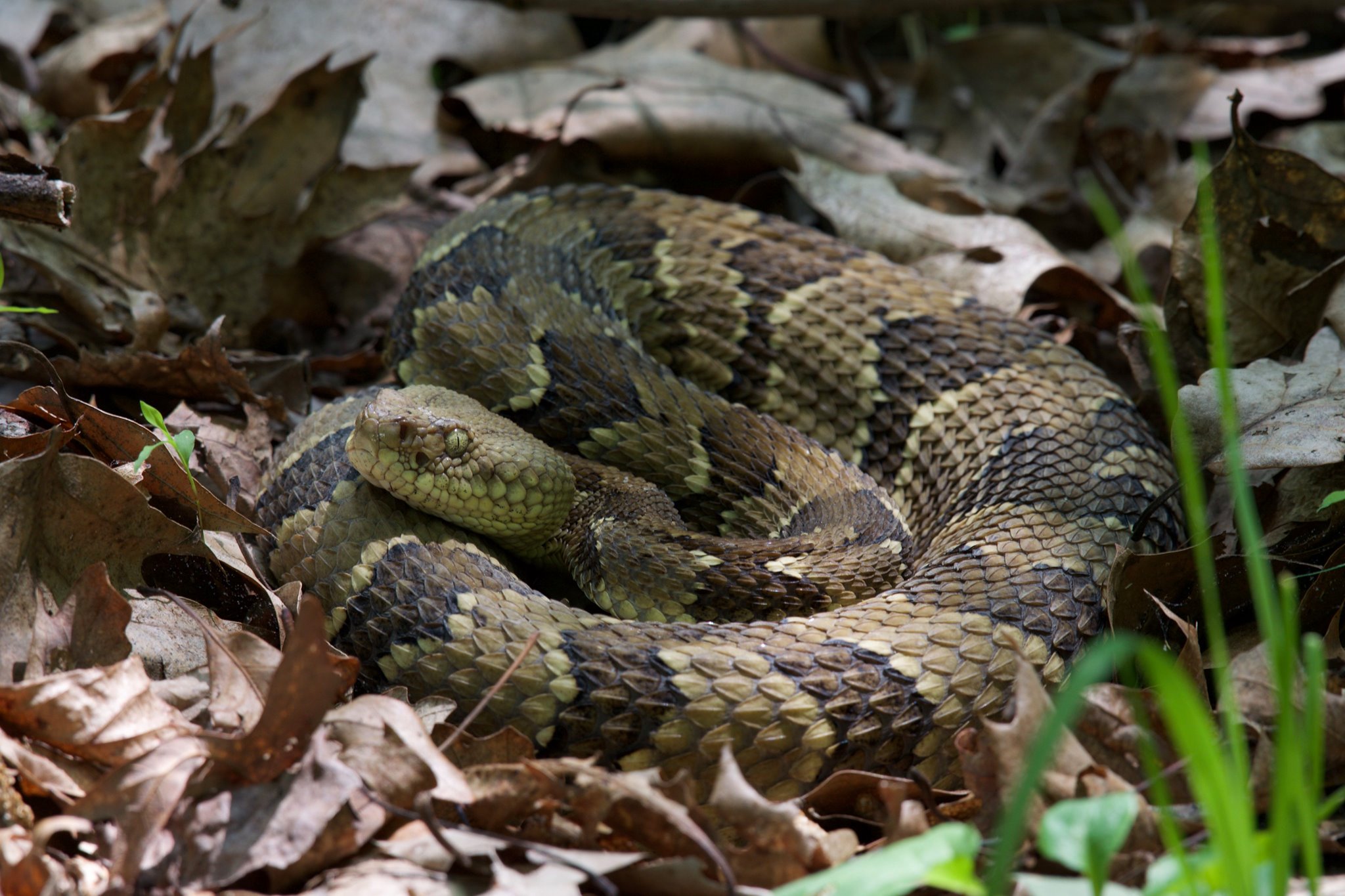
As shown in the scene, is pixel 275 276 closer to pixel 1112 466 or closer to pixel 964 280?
pixel 964 280

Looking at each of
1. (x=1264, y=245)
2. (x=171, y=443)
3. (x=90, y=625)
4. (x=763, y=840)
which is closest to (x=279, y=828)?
(x=90, y=625)

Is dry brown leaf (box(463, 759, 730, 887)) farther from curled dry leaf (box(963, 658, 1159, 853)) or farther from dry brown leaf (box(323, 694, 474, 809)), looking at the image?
curled dry leaf (box(963, 658, 1159, 853))

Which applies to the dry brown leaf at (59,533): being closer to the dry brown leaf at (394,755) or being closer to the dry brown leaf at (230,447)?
the dry brown leaf at (230,447)

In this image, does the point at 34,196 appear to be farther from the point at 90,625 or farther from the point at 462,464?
the point at 462,464

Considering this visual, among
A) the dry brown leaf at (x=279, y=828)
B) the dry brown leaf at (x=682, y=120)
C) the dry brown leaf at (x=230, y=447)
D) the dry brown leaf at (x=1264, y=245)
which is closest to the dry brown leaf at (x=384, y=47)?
the dry brown leaf at (x=682, y=120)

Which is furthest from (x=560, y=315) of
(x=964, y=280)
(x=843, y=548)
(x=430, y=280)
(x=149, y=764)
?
(x=149, y=764)

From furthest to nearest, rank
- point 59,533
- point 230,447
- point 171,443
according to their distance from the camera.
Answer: point 230,447
point 171,443
point 59,533
